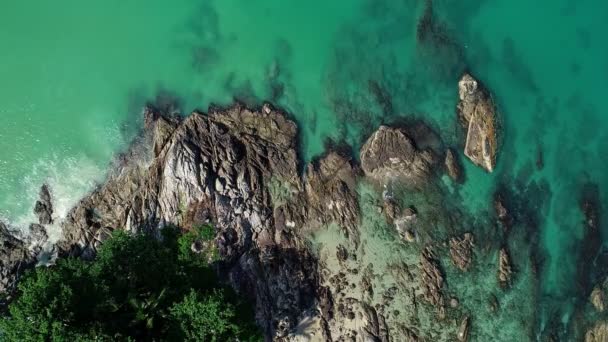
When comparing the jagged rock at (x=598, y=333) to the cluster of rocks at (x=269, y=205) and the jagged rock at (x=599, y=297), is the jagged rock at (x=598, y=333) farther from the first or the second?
the cluster of rocks at (x=269, y=205)

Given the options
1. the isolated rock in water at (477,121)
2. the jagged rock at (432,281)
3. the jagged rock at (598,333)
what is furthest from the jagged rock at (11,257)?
the jagged rock at (598,333)

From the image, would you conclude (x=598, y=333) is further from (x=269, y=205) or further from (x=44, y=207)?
(x=44, y=207)

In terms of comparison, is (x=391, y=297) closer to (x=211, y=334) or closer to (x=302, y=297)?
(x=302, y=297)

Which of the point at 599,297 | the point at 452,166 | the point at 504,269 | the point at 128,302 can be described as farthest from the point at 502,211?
the point at 128,302

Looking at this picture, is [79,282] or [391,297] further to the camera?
[391,297]

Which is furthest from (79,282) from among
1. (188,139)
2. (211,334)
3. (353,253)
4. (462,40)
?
(462,40)

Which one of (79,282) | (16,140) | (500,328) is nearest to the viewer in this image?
(79,282)
